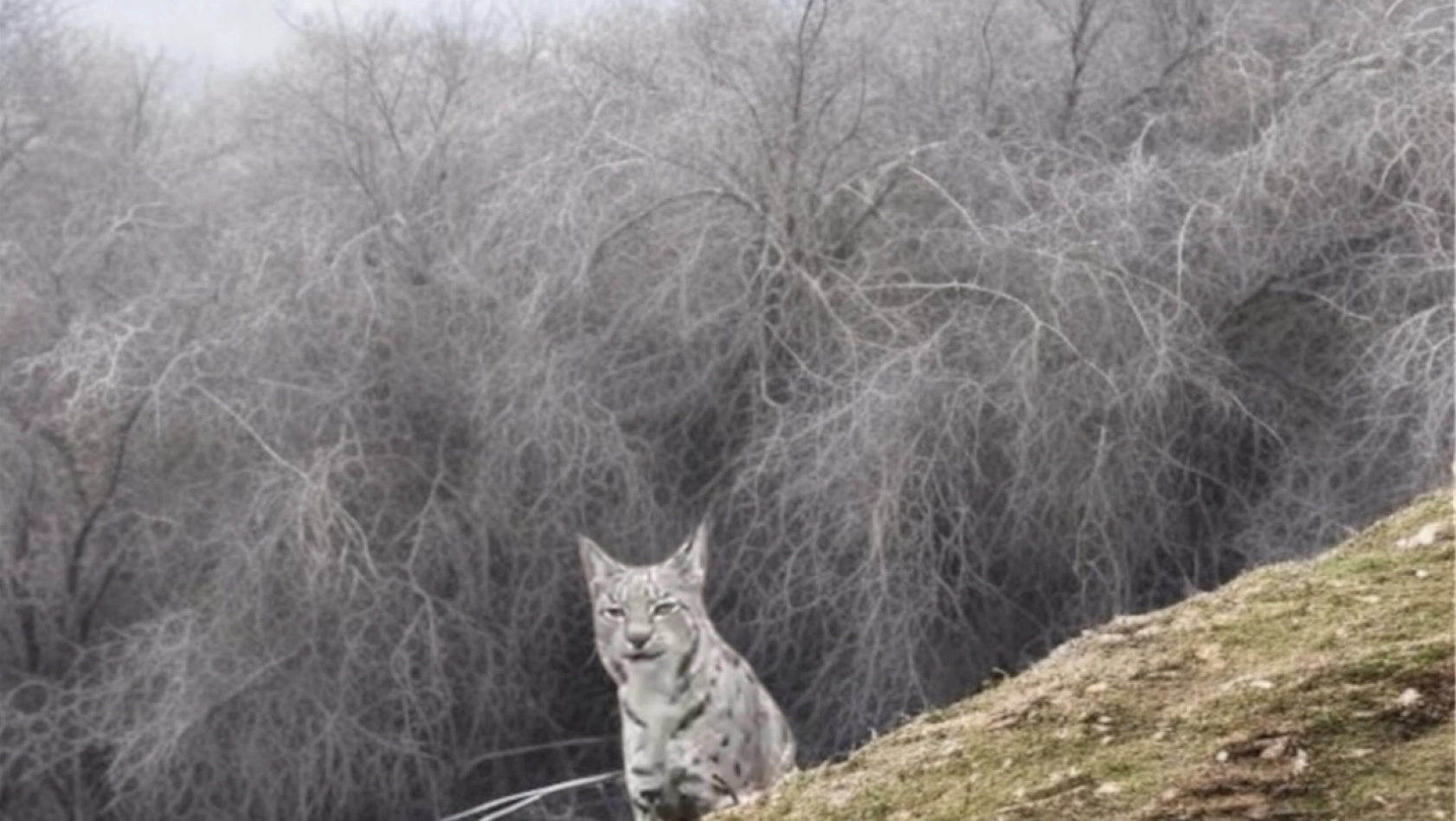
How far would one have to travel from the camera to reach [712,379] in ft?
33.0

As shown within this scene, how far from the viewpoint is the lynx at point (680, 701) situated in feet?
22.1

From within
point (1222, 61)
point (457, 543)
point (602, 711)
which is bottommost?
point (602, 711)

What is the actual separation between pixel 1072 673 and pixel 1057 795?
1.24ft

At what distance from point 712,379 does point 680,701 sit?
3.31 meters

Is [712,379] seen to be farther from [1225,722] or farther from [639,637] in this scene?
[1225,722]

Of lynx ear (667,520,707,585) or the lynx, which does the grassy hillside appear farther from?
lynx ear (667,520,707,585)

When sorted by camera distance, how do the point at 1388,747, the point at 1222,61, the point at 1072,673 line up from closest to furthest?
the point at 1388,747 → the point at 1072,673 → the point at 1222,61

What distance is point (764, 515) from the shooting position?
967 cm

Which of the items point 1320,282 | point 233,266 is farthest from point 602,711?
point 1320,282

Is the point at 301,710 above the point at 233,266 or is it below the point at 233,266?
below

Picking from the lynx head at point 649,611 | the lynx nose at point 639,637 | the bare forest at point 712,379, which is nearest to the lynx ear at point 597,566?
the lynx head at point 649,611

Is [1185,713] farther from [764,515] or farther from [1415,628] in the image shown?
[764,515]

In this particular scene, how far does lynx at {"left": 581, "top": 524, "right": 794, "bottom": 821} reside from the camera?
6.74 metres

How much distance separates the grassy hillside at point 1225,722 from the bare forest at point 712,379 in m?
5.80
